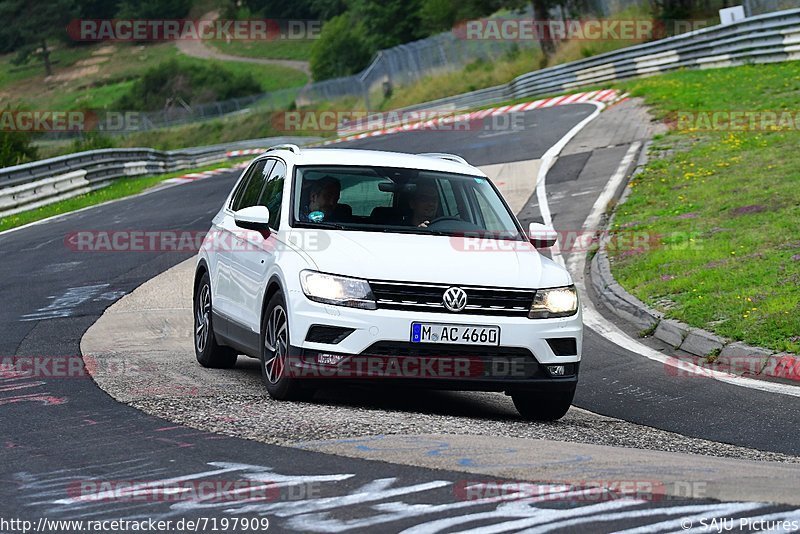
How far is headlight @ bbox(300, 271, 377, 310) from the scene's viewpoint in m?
8.09

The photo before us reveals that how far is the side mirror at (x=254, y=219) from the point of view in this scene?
9.07 m

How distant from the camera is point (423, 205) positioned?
30.9 feet

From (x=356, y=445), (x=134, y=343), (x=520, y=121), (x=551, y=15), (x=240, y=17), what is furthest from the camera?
(x=240, y=17)

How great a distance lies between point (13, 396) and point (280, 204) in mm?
2315

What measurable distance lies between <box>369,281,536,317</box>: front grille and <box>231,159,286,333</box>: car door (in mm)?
1073

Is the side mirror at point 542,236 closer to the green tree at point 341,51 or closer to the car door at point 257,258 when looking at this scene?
the car door at point 257,258

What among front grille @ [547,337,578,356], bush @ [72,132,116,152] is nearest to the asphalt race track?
front grille @ [547,337,578,356]

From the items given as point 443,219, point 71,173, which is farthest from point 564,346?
point 71,173

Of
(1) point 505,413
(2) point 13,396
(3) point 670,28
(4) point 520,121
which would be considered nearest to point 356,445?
(1) point 505,413

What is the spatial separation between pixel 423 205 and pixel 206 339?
2.33 meters

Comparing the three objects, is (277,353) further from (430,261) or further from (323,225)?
(430,261)

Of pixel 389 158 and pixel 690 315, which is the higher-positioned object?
pixel 389 158

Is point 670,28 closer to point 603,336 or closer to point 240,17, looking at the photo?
point 603,336

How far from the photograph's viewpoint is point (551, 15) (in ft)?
191
